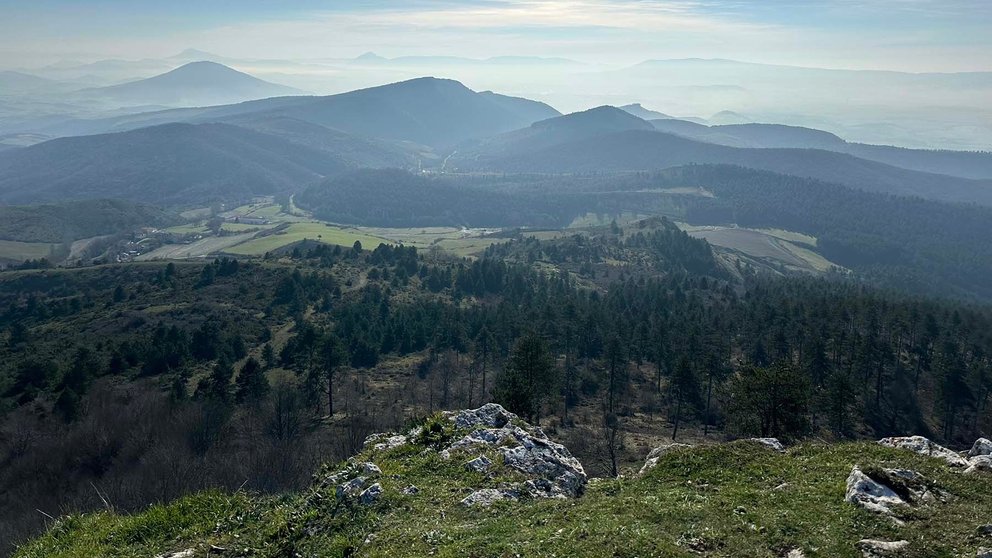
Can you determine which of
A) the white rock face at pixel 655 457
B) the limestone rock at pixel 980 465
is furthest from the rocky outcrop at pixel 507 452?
the limestone rock at pixel 980 465

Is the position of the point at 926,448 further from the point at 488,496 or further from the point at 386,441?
the point at 386,441

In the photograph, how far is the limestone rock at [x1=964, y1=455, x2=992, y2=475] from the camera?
20.6m

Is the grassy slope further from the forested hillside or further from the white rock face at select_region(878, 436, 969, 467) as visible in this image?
the forested hillside

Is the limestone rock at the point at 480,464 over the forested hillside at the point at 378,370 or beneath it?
over

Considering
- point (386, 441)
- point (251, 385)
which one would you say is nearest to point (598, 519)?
point (386, 441)

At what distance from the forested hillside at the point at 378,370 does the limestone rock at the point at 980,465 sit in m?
18.7

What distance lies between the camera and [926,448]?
25.0 m

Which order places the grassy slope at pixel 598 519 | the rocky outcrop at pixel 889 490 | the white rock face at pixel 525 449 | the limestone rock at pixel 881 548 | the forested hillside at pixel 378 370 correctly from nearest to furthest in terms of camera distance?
1. the limestone rock at pixel 881 548
2. the grassy slope at pixel 598 519
3. the rocky outcrop at pixel 889 490
4. the white rock face at pixel 525 449
5. the forested hillside at pixel 378 370

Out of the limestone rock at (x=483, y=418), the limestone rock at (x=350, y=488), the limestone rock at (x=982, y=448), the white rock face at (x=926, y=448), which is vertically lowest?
the limestone rock at (x=483, y=418)

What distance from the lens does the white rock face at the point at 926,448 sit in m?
22.3

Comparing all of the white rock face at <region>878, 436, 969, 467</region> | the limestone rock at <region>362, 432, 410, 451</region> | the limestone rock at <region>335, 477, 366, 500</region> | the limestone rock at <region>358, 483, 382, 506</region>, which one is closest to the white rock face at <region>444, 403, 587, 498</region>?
the limestone rock at <region>362, 432, 410, 451</region>

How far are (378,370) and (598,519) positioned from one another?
68931 mm

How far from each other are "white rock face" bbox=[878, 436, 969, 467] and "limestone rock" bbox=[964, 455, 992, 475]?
1.38 feet

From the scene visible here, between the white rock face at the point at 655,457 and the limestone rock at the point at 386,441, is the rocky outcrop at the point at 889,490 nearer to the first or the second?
the white rock face at the point at 655,457
